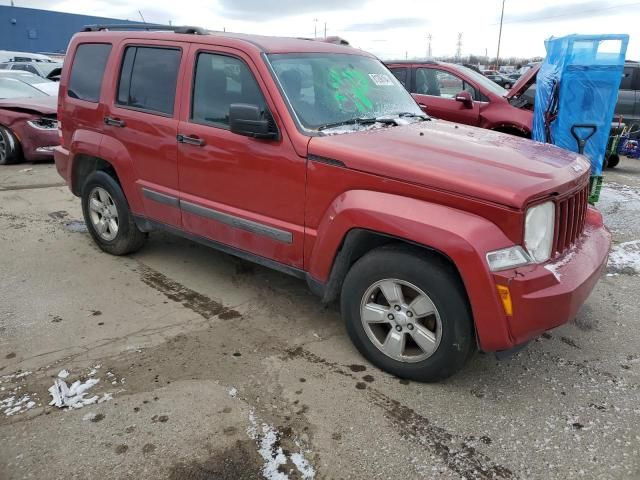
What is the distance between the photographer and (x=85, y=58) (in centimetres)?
486

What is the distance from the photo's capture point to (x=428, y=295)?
2.86 meters

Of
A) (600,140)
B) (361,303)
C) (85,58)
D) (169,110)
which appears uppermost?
(85,58)

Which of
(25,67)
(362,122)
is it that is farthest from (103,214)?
(25,67)

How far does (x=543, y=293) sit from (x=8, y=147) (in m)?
8.88

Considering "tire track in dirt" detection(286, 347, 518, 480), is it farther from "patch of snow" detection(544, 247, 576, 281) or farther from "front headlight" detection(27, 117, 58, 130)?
"front headlight" detection(27, 117, 58, 130)

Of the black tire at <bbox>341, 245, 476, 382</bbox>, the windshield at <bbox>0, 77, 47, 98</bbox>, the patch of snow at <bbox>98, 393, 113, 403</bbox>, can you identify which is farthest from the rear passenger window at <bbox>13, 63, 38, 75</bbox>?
the black tire at <bbox>341, 245, 476, 382</bbox>

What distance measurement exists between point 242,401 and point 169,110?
2316mm

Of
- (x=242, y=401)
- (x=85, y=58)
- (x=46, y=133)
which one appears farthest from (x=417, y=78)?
(x=242, y=401)

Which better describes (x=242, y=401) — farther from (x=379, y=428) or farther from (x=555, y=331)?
(x=555, y=331)

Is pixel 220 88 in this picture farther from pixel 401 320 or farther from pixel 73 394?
pixel 73 394

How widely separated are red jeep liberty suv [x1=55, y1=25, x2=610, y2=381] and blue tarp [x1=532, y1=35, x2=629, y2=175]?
3048 mm

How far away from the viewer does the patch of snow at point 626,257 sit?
16.2 ft

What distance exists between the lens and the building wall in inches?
1551

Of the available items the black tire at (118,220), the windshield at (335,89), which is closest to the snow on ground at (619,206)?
the windshield at (335,89)
